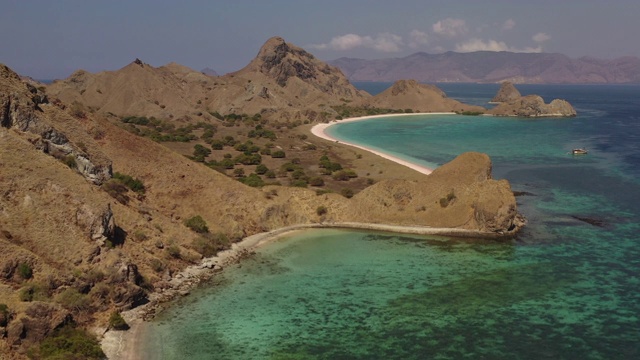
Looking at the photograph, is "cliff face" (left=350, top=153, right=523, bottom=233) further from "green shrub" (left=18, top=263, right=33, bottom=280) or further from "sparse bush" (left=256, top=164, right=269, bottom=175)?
"green shrub" (left=18, top=263, right=33, bottom=280)

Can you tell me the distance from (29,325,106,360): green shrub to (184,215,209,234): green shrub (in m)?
21.1

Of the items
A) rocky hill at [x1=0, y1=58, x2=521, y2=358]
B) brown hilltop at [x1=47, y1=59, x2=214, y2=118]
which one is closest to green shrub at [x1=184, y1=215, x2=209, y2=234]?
rocky hill at [x1=0, y1=58, x2=521, y2=358]

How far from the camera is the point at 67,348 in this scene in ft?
102

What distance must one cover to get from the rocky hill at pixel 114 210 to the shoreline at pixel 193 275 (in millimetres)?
829

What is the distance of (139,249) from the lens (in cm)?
4506

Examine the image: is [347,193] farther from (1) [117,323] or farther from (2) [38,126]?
(1) [117,323]

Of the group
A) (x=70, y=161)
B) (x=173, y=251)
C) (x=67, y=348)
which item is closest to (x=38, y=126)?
(x=70, y=161)

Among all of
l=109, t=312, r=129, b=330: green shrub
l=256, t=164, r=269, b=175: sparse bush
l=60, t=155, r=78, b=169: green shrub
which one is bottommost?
l=109, t=312, r=129, b=330: green shrub

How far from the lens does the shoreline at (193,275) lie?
33531 millimetres

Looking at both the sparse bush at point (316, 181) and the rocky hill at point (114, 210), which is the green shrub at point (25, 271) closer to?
the rocky hill at point (114, 210)

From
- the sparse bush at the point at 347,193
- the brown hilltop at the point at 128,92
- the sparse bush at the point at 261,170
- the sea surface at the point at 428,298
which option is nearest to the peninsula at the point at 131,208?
the sparse bush at the point at 261,170

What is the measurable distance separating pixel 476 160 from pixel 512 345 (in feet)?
127

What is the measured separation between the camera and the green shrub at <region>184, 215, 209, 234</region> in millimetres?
53188

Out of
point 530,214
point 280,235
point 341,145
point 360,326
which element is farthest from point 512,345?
point 341,145
